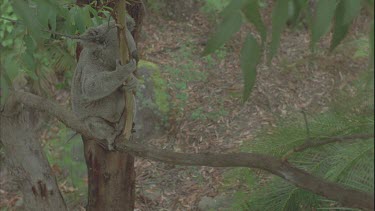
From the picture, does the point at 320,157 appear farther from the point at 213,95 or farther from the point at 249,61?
the point at 213,95

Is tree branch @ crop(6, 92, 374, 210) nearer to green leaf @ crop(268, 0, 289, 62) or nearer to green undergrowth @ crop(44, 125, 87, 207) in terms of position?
green leaf @ crop(268, 0, 289, 62)

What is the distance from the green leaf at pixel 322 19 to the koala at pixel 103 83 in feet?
4.83

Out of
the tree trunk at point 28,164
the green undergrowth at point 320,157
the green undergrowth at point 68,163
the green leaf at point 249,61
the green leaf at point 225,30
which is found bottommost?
the green undergrowth at point 68,163

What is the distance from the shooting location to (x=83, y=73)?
2982mm

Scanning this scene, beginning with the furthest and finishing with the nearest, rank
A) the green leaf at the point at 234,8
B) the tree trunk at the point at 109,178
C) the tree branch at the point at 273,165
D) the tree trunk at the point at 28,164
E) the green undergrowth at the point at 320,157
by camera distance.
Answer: the tree trunk at the point at 28,164 < the tree trunk at the point at 109,178 < the green undergrowth at the point at 320,157 < the tree branch at the point at 273,165 < the green leaf at the point at 234,8

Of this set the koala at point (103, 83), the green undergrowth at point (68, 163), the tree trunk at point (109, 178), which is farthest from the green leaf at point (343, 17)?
the green undergrowth at point (68, 163)

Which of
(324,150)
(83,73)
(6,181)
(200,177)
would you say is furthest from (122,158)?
(6,181)

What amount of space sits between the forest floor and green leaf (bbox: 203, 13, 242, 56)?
12.0 feet

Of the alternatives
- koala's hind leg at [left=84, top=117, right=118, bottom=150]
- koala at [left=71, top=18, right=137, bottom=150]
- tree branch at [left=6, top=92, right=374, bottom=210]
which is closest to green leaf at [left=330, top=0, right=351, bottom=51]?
→ tree branch at [left=6, top=92, right=374, bottom=210]

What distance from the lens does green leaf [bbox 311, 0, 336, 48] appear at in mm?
1056

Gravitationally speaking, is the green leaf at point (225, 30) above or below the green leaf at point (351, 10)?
below

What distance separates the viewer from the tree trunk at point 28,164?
3.94 meters

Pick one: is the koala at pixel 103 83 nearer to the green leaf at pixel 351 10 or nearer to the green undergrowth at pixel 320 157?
the green undergrowth at pixel 320 157

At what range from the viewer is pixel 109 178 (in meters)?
3.74
